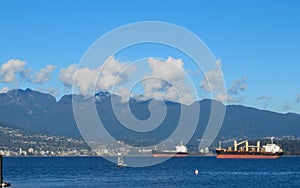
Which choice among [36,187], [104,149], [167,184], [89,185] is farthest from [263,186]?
[104,149]

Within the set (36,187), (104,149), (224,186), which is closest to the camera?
(36,187)

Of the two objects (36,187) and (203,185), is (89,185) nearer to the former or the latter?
(36,187)

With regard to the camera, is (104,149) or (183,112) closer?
(183,112)

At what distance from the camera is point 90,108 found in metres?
90.0

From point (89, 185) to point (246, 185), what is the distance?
21394 mm

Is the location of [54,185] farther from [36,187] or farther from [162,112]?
[162,112]

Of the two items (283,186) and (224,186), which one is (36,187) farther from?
(283,186)

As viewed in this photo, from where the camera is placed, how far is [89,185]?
87.1 m

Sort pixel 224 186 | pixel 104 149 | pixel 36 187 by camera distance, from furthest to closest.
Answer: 1. pixel 104 149
2. pixel 224 186
3. pixel 36 187

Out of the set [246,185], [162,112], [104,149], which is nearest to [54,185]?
[162,112]

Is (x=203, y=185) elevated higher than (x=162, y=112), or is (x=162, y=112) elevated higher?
(x=162, y=112)

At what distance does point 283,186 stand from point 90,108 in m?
27.9

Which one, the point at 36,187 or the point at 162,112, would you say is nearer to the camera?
the point at 36,187

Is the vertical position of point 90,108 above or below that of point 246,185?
above
